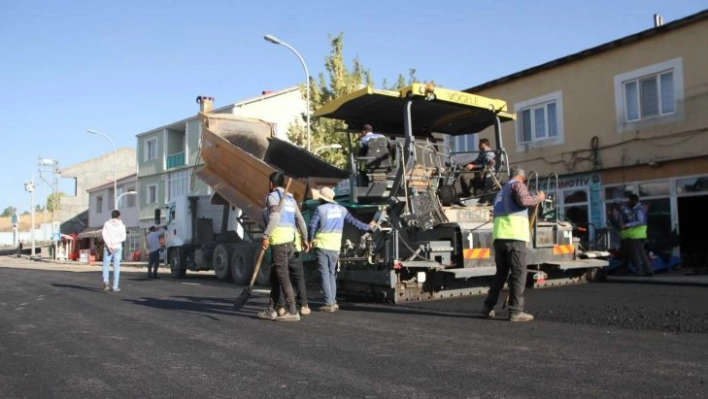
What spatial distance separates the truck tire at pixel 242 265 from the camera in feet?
44.7

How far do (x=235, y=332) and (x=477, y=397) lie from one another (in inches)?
129

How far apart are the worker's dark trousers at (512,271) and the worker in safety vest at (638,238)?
610cm

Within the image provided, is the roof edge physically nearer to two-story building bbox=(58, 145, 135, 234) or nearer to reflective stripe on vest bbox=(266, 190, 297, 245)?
reflective stripe on vest bbox=(266, 190, 297, 245)

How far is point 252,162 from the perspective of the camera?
12.5m

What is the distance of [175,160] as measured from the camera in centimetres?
3941

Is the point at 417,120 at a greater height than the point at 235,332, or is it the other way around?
the point at 417,120

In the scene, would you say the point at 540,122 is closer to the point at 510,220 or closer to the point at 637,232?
the point at 637,232

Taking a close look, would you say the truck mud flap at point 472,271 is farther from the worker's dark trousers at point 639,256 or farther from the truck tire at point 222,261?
the truck tire at point 222,261

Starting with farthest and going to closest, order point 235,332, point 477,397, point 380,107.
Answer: point 380,107, point 235,332, point 477,397

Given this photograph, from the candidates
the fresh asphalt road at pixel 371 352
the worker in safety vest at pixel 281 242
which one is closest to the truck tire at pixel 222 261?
the fresh asphalt road at pixel 371 352

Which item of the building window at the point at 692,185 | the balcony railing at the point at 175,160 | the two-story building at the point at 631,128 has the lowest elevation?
the building window at the point at 692,185

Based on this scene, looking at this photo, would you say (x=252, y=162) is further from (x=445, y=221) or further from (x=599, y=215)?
(x=599, y=215)

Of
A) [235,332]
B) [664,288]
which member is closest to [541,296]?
[664,288]

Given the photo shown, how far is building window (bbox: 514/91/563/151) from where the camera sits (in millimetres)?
16156
